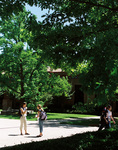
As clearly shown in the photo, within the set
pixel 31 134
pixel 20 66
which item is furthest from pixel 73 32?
pixel 20 66

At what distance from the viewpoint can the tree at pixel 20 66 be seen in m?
27.0

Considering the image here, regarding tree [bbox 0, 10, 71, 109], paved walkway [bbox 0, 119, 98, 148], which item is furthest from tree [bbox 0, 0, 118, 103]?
tree [bbox 0, 10, 71, 109]

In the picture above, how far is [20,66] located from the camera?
28.4m

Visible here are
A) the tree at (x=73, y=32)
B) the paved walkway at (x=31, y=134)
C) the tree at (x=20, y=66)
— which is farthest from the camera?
the tree at (x=20, y=66)

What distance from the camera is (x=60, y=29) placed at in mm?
10352

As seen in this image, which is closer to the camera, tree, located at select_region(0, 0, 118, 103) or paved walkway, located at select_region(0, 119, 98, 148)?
tree, located at select_region(0, 0, 118, 103)

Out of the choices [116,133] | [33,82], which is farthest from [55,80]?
[116,133]

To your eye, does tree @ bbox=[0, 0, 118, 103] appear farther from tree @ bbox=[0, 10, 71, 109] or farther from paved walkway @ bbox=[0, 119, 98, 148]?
tree @ bbox=[0, 10, 71, 109]

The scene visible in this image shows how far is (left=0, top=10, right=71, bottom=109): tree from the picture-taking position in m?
27.0

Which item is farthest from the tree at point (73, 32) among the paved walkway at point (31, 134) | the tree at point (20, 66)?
the tree at point (20, 66)

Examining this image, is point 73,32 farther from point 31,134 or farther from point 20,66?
point 20,66

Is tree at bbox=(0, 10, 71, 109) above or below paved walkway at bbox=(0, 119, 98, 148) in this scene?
above

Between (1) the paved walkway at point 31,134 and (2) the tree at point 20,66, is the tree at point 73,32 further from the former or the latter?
(2) the tree at point 20,66

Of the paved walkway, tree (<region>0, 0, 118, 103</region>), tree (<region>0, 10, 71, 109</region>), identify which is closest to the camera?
tree (<region>0, 0, 118, 103</region>)
